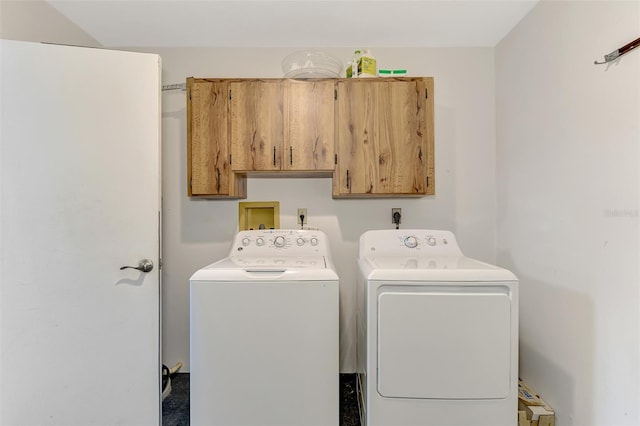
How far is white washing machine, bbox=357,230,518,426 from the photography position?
120 centimetres

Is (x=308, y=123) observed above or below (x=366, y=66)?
below

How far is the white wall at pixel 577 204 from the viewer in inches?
45.5

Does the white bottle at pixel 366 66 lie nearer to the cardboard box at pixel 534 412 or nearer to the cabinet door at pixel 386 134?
the cabinet door at pixel 386 134

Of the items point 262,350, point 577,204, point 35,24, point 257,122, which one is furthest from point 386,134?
point 35,24

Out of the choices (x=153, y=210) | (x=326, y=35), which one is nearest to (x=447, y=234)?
(x=326, y=35)

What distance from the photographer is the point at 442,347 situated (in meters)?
1.21

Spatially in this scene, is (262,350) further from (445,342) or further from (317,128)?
(317,128)

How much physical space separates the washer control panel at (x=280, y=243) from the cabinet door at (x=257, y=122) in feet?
1.39

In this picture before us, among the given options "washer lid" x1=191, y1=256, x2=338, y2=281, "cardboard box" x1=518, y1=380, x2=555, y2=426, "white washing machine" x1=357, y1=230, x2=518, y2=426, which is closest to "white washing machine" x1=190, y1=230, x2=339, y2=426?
"washer lid" x1=191, y1=256, x2=338, y2=281

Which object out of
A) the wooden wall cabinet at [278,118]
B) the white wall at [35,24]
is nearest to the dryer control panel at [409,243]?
the wooden wall cabinet at [278,118]

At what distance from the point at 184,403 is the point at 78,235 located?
3.84 feet

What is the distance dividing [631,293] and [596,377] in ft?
1.40

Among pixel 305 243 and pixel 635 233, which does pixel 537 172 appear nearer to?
pixel 635 233

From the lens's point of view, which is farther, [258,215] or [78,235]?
[258,215]
